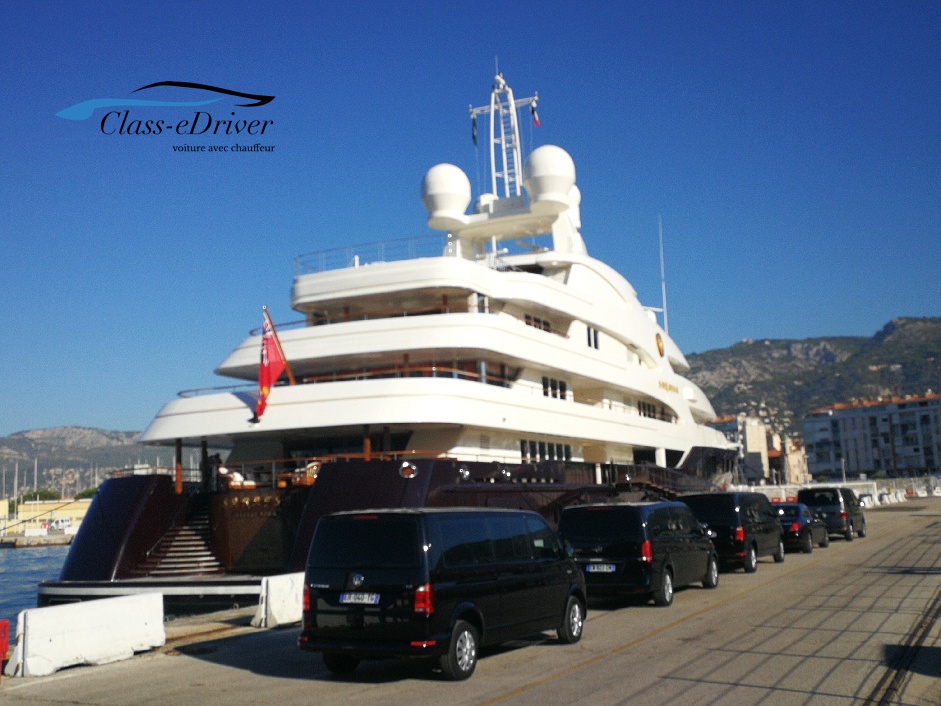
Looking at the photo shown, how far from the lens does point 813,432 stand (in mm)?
145000

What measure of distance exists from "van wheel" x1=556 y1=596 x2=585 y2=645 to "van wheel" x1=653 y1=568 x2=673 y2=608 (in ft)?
9.77

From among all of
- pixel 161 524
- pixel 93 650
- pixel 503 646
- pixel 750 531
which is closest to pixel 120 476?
pixel 161 524

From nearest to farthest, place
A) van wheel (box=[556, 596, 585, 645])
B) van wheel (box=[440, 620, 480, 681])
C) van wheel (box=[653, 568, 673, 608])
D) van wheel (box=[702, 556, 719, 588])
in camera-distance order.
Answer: van wheel (box=[440, 620, 480, 681]) < van wheel (box=[556, 596, 585, 645]) < van wheel (box=[653, 568, 673, 608]) < van wheel (box=[702, 556, 719, 588])

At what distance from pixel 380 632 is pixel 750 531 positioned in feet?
41.7

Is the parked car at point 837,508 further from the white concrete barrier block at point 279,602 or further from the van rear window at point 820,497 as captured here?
the white concrete barrier block at point 279,602

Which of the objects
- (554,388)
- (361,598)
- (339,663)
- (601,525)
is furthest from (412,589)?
(554,388)

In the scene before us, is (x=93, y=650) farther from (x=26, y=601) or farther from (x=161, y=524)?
(x=26, y=601)

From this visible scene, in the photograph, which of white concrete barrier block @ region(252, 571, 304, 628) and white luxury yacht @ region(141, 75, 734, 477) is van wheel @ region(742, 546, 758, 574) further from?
white concrete barrier block @ region(252, 571, 304, 628)

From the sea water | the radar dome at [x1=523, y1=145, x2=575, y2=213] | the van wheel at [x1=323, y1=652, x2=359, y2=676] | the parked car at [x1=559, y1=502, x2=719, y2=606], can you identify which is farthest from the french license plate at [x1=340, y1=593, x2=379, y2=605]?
the radar dome at [x1=523, y1=145, x2=575, y2=213]

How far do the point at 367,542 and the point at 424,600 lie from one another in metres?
0.92

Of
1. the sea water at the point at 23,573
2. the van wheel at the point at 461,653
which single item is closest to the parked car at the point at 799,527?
the van wheel at the point at 461,653

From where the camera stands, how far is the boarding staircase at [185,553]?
1817 cm

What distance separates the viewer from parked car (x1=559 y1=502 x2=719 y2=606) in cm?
1397

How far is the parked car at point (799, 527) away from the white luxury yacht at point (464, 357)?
5.60 meters
